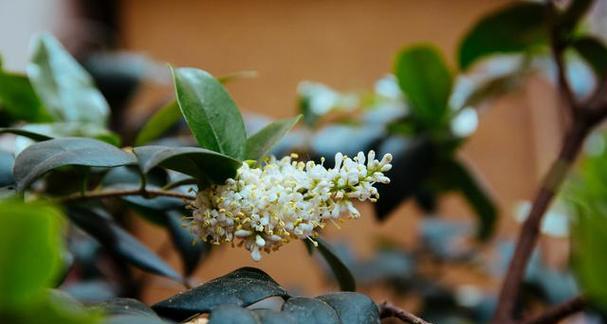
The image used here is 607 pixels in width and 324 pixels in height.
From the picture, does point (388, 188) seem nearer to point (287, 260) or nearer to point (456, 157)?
point (456, 157)

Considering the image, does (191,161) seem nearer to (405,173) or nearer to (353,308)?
(353,308)

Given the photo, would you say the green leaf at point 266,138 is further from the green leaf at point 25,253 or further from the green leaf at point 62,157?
the green leaf at point 25,253

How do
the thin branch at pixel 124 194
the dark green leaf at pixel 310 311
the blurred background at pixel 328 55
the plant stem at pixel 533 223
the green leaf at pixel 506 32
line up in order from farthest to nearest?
the blurred background at pixel 328 55 → the green leaf at pixel 506 32 → the plant stem at pixel 533 223 → the thin branch at pixel 124 194 → the dark green leaf at pixel 310 311

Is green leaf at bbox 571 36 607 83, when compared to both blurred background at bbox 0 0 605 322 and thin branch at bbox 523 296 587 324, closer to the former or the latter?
thin branch at bbox 523 296 587 324

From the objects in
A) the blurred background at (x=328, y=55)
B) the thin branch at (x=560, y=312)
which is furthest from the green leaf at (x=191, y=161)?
the blurred background at (x=328, y=55)

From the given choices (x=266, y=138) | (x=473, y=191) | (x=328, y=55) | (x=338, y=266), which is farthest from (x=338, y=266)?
(x=328, y=55)

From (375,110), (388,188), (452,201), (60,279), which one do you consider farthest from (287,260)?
(60,279)
